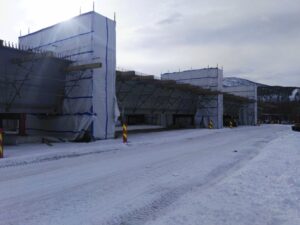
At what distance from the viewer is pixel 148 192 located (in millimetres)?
7086

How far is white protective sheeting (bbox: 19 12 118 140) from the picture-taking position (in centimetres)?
2133

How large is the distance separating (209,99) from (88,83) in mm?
25286

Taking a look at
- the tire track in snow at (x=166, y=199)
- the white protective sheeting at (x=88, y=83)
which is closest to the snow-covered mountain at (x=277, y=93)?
the white protective sheeting at (x=88, y=83)

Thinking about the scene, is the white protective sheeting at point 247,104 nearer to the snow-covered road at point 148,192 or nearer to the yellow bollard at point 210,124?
the yellow bollard at point 210,124

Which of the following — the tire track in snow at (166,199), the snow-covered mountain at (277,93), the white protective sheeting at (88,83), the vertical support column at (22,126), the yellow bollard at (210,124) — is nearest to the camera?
the tire track in snow at (166,199)

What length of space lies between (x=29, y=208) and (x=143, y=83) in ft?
83.3

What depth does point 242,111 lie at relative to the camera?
2606 inches

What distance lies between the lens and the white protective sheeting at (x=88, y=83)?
21.3m

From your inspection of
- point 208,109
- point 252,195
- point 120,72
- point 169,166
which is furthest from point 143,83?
point 252,195

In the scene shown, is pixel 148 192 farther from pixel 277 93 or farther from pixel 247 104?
pixel 277 93

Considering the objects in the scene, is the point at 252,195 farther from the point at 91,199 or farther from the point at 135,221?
the point at 91,199

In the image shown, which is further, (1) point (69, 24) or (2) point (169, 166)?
(1) point (69, 24)

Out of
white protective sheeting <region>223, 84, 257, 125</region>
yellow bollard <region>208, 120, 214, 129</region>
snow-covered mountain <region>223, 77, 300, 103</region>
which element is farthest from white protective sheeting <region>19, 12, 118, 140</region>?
snow-covered mountain <region>223, 77, 300, 103</region>

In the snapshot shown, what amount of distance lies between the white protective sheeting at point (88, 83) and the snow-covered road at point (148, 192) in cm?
982
